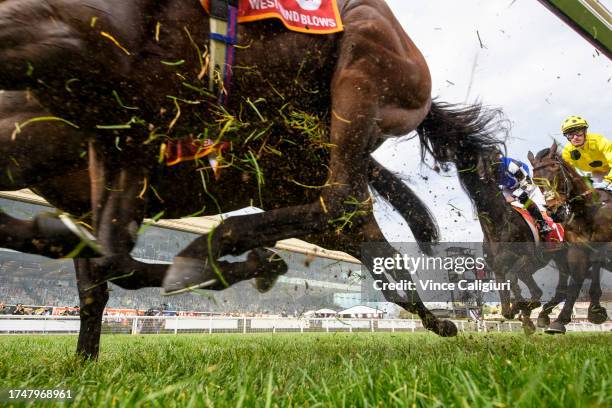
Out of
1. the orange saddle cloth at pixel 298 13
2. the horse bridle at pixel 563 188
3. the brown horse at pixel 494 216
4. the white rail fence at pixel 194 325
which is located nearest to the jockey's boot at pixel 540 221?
the brown horse at pixel 494 216

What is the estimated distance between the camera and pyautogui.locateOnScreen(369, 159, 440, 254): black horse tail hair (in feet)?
13.4

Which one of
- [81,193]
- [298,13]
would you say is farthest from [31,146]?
[298,13]

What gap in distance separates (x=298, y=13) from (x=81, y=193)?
1.63 m

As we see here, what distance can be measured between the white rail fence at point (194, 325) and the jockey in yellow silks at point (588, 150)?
2932 mm

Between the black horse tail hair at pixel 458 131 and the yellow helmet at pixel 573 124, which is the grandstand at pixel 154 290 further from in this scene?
the black horse tail hair at pixel 458 131

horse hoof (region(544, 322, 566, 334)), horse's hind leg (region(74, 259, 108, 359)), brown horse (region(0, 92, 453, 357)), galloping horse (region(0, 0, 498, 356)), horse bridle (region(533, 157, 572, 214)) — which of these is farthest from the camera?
horse hoof (region(544, 322, 566, 334))

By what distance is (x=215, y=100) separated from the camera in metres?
2.44

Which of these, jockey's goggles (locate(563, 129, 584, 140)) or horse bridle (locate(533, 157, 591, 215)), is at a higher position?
jockey's goggles (locate(563, 129, 584, 140))

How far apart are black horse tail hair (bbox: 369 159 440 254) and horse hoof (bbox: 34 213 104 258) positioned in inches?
97.2

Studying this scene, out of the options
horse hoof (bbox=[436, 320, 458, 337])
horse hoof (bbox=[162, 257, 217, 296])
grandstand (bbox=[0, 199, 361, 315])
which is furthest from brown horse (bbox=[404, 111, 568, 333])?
grandstand (bbox=[0, 199, 361, 315])

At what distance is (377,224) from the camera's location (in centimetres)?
370

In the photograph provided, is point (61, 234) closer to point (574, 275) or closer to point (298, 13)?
point (298, 13)

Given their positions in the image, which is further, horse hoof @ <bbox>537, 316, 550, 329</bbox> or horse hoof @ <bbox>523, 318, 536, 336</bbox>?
horse hoof @ <bbox>537, 316, 550, 329</bbox>

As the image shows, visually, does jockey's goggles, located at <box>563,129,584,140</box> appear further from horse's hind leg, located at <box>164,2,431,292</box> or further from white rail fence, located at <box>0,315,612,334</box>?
horse's hind leg, located at <box>164,2,431,292</box>
